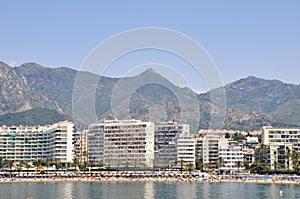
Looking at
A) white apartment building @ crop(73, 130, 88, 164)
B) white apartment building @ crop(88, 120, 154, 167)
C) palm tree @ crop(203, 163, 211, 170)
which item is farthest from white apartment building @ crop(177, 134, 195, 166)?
white apartment building @ crop(73, 130, 88, 164)

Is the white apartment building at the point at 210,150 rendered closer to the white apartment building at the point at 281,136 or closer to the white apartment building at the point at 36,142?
the white apartment building at the point at 281,136

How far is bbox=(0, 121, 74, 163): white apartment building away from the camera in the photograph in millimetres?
119688

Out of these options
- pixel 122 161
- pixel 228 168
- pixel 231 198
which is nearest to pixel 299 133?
pixel 228 168

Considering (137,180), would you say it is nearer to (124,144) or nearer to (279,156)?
(124,144)

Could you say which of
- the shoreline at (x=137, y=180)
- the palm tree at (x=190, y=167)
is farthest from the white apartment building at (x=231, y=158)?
the shoreline at (x=137, y=180)

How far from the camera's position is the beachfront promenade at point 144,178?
3578 inches

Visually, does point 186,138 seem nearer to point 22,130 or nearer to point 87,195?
point 22,130

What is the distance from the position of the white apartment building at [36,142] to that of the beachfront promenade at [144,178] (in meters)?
16.3

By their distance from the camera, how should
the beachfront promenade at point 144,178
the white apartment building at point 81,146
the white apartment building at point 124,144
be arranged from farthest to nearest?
the white apartment building at point 81,146, the white apartment building at point 124,144, the beachfront promenade at point 144,178

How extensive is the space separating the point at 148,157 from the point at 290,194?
182 feet

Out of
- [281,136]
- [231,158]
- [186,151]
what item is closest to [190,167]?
[186,151]

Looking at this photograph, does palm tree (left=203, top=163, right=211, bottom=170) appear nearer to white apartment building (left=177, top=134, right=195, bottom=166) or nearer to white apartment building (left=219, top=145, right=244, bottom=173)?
white apartment building (left=219, top=145, right=244, bottom=173)

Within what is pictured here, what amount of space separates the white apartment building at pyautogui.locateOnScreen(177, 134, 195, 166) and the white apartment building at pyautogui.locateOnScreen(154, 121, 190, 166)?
2.30 meters

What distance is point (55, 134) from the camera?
120188 mm
